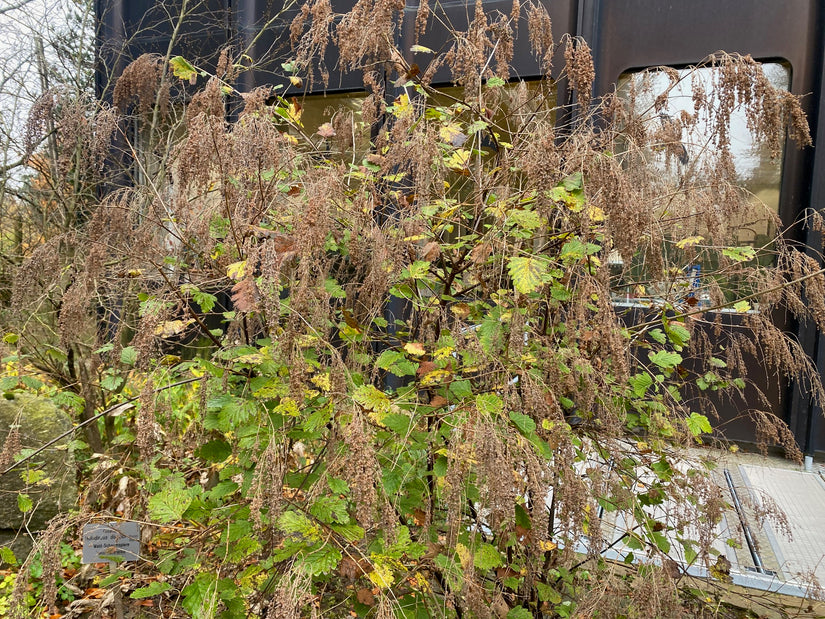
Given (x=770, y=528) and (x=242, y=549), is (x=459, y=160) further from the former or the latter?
(x=770, y=528)

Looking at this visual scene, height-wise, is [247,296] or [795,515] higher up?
[247,296]

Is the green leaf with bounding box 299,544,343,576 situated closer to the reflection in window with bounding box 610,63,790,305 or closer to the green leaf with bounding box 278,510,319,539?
the green leaf with bounding box 278,510,319,539

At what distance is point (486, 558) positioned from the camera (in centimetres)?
174

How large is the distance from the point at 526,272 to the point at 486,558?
34.9 inches

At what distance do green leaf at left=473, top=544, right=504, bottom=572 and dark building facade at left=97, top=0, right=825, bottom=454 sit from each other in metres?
3.93

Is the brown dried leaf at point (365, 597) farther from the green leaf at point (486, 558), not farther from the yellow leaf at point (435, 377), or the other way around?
the yellow leaf at point (435, 377)

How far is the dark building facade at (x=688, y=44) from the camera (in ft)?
16.7

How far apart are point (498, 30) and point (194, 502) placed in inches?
84.8

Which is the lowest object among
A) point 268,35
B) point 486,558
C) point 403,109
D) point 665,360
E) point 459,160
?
point 486,558

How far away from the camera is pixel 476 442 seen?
4.48ft

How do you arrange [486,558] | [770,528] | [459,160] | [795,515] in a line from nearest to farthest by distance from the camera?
[486,558], [459,160], [770,528], [795,515]

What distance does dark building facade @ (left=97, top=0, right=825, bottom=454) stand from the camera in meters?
5.10

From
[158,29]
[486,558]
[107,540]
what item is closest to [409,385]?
[486,558]

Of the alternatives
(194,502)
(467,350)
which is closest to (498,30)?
(467,350)
